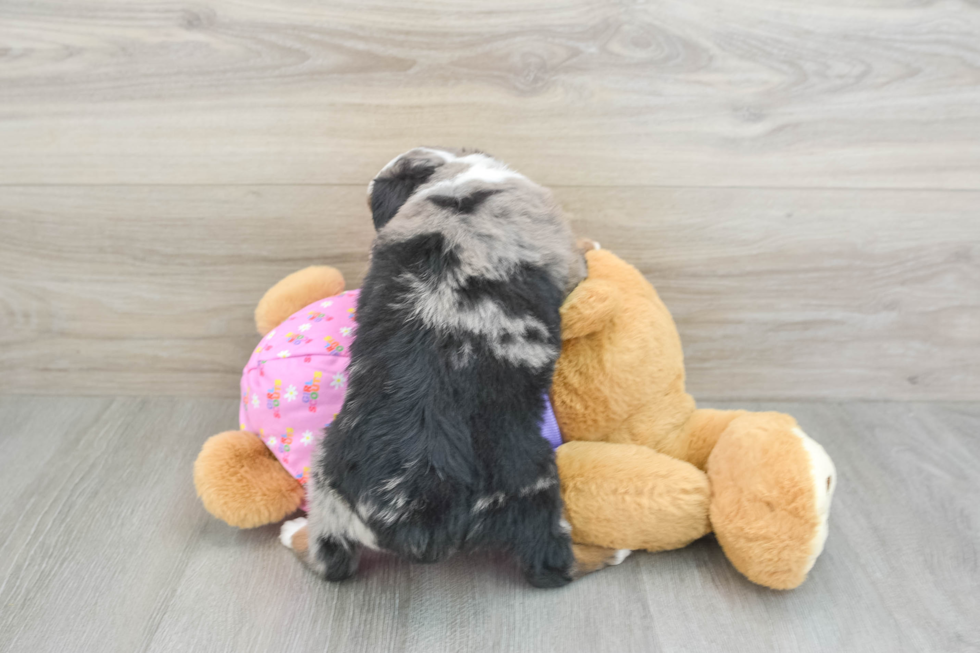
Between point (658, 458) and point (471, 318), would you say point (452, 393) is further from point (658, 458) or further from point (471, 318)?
point (658, 458)

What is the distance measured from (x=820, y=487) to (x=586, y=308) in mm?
314

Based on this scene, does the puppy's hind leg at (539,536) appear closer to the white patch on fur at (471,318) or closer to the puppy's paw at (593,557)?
the puppy's paw at (593,557)

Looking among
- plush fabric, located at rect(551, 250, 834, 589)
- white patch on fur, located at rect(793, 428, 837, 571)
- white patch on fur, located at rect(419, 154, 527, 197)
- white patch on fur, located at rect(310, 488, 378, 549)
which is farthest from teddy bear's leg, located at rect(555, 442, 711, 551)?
white patch on fur, located at rect(419, 154, 527, 197)

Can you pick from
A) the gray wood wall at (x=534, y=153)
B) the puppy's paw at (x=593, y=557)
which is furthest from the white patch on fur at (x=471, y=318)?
the gray wood wall at (x=534, y=153)

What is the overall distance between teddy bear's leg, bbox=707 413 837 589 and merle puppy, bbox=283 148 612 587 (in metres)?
0.19

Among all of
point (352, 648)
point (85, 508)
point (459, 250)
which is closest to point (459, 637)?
point (352, 648)

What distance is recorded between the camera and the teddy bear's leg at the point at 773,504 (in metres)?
0.72

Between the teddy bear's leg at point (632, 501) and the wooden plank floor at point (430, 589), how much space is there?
49mm

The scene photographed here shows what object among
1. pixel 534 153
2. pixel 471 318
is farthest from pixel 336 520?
pixel 534 153

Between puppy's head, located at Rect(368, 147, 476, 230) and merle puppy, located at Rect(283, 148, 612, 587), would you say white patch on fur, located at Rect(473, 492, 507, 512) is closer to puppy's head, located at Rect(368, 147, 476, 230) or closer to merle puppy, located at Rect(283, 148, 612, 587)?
merle puppy, located at Rect(283, 148, 612, 587)

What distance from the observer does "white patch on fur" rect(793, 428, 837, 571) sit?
0.72 metres

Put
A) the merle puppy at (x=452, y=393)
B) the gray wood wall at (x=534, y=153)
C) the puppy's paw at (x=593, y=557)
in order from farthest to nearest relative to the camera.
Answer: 1. the gray wood wall at (x=534, y=153)
2. the puppy's paw at (x=593, y=557)
3. the merle puppy at (x=452, y=393)

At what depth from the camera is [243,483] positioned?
820 mm

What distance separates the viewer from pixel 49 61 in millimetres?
942
